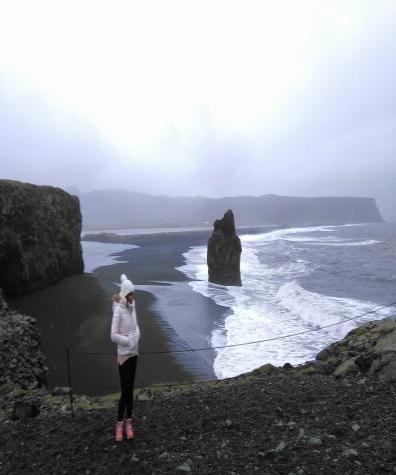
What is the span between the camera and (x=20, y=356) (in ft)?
39.3

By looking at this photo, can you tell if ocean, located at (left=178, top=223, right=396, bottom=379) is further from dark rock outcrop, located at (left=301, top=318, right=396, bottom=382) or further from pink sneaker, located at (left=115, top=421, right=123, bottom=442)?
pink sneaker, located at (left=115, top=421, right=123, bottom=442)

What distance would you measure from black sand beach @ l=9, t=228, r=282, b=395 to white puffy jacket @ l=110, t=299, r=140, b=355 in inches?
293

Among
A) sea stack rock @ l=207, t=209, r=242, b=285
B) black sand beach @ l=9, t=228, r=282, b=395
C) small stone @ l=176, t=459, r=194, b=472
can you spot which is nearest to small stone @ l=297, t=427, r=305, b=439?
small stone @ l=176, t=459, r=194, b=472

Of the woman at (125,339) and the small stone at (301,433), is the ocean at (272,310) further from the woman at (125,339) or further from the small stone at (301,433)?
the woman at (125,339)

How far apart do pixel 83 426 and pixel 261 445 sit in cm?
340

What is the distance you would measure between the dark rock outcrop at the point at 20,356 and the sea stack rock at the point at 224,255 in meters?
23.9

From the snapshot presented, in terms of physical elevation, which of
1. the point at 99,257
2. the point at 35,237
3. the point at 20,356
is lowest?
the point at 99,257

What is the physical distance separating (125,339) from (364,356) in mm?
6588

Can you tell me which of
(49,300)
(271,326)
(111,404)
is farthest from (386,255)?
(111,404)

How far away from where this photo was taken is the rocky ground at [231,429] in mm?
5754

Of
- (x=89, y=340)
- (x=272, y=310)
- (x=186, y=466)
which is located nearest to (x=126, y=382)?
(x=186, y=466)

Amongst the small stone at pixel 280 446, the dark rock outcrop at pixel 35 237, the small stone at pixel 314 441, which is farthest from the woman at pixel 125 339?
the dark rock outcrop at pixel 35 237

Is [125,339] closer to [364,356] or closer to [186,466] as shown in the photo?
[186,466]

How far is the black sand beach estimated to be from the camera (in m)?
15.4
